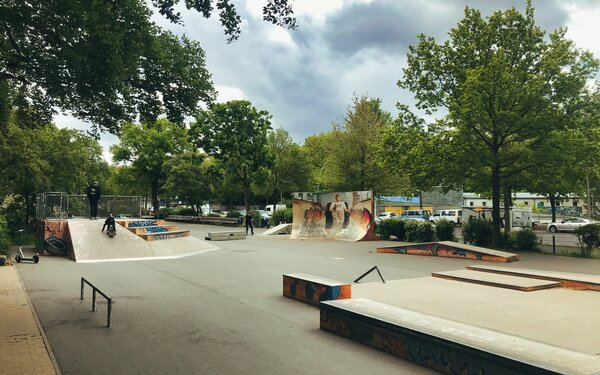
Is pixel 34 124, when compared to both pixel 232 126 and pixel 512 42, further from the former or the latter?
pixel 232 126

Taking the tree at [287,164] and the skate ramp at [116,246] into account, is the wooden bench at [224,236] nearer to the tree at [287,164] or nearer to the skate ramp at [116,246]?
the skate ramp at [116,246]

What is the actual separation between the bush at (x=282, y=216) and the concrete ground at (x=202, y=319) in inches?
858

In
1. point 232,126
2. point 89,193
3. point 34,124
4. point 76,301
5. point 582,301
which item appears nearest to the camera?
point 582,301

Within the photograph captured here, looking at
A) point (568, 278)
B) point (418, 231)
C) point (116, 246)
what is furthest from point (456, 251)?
point (116, 246)

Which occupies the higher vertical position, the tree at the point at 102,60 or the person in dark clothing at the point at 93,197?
the tree at the point at 102,60

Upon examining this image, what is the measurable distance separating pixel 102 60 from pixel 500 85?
16.3 meters

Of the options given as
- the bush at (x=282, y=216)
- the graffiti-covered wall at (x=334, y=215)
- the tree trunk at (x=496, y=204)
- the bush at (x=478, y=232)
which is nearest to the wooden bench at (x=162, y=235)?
the graffiti-covered wall at (x=334, y=215)

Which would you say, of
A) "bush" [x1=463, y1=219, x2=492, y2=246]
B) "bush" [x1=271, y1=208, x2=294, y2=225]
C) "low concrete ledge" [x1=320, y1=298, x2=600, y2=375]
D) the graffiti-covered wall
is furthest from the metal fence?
"bush" [x1=463, y1=219, x2=492, y2=246]

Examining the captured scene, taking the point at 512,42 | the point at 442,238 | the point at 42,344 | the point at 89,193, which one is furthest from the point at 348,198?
the point at 42,344

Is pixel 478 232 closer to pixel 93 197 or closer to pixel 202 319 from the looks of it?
pixel 202 319

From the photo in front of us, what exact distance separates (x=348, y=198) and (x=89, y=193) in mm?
15117

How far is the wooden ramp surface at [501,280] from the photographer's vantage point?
10477mm

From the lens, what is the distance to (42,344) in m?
6.47

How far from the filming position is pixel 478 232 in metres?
22.5
